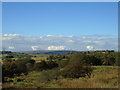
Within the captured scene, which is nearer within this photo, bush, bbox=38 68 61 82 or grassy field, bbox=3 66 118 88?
grassy field, bbox=3 66 118 88

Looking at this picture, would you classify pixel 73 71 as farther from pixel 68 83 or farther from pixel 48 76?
pixel 68 83

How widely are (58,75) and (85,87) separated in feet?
14.8

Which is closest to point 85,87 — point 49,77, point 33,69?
point 49,77

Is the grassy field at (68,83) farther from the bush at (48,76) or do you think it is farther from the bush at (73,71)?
the bush at (73,71)

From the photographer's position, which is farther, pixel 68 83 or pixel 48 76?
pixel 48 76

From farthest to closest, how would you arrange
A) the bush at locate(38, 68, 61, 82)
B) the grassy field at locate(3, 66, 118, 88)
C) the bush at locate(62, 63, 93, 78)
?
the bush at locate(62, 63, 93, 78)
the bush at locate(38, 68, 61, 82)
the grassy field at locate(3, 66, 118, 88)

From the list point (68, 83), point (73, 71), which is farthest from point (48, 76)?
point (68, 83)

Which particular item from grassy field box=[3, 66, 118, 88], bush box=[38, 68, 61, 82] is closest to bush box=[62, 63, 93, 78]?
bush box=[38, 68, 61, 82]

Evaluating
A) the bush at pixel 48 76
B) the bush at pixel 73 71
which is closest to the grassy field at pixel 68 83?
the bush at pixel 48 76

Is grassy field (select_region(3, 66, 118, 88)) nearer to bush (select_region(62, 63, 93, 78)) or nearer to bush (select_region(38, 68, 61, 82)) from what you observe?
bush (select_region(38, 68, 61, 82))

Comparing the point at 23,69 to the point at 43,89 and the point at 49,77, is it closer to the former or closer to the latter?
the point at 49,77

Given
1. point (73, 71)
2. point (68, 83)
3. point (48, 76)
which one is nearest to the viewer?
point (68, 83)

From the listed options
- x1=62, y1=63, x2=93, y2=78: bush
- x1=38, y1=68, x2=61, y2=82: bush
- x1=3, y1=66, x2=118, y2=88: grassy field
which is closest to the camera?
x1=3, y1=66, x2=118, y2=88: grassy field

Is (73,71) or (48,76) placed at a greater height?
(73,71)
